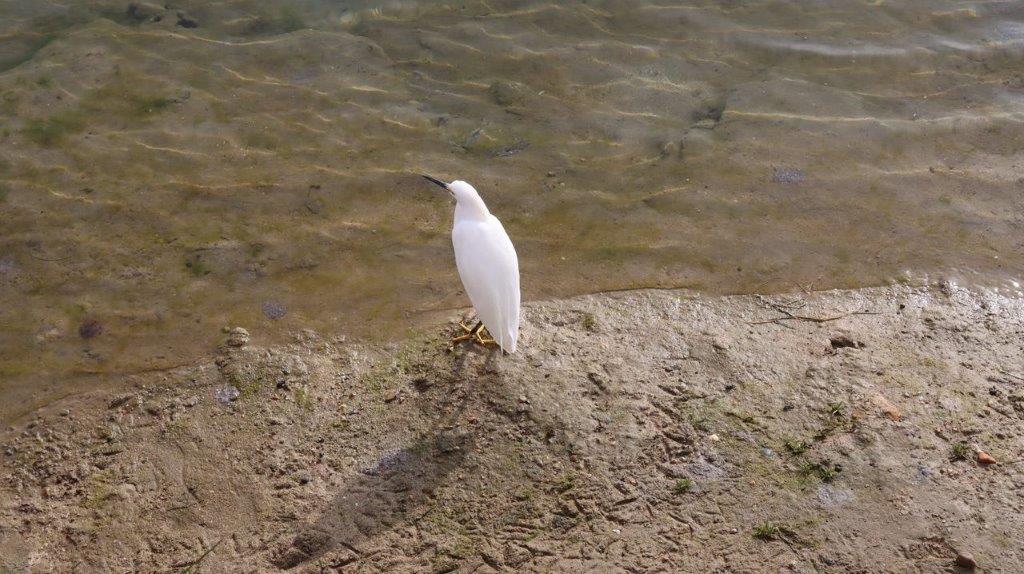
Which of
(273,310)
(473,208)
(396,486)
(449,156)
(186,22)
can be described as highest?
(186,22)

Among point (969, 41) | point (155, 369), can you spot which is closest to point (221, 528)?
point (155, 369)

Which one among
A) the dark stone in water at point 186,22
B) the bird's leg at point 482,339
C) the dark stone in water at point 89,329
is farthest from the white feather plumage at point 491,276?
the dark stone in water at point 186,22

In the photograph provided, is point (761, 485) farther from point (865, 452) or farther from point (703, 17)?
point (703, 17)

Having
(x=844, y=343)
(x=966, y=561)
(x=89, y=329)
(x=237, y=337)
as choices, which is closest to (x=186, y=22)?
(x=89, y=329)

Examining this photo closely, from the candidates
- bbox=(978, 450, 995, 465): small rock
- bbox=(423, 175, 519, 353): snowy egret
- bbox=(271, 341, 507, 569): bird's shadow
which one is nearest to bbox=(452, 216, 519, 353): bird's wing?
bbox=(423, 175, 519, 353): snowy egret

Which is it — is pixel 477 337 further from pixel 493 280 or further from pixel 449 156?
pixel 449 156

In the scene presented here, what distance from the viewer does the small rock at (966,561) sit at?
279cm

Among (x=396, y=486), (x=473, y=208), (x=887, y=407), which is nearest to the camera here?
(x=396, y=486)

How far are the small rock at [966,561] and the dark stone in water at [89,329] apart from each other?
12.4 ft

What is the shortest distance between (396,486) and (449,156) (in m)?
2.52

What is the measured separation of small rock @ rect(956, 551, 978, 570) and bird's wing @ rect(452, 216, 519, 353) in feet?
6.04

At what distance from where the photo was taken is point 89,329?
3.90 meters

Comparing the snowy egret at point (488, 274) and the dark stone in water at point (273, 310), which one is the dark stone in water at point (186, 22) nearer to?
the dark stone in water at point (273, 310)

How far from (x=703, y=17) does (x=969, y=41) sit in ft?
6.42
